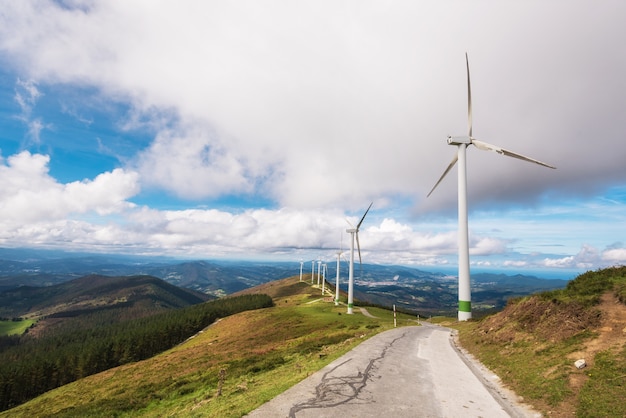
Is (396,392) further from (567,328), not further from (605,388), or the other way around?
(567,328)

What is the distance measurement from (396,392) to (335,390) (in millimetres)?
2974

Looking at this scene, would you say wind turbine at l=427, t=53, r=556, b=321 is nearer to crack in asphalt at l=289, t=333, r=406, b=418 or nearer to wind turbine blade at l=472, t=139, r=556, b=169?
wind turbine blade at l=472, t=139, r=556, b=169

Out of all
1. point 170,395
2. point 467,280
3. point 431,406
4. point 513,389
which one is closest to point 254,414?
point 431,406

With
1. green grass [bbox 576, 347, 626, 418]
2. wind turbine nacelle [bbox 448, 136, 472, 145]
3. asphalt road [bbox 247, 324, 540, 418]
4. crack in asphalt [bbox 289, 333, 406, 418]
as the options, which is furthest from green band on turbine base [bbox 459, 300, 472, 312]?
crack in asphalt [bbox 289, 333, 406, 418]

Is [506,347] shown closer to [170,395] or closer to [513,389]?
[513,389]

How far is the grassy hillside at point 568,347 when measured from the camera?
48.7 ft

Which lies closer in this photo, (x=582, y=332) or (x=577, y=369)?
(x=577, y=369)

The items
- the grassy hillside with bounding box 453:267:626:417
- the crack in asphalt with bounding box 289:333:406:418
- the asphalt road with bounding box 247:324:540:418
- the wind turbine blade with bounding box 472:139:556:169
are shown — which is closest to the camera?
the asphalt road with bounding box 247:324:540:418

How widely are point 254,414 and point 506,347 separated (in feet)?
70.7

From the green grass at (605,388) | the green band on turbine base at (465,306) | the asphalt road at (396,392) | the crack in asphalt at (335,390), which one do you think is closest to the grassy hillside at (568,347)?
the green grass at (605,388)

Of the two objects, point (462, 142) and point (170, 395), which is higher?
point (462, 142)

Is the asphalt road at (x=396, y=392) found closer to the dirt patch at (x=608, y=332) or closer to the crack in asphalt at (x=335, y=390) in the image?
the crack in asphalt at (x=335, y=390)

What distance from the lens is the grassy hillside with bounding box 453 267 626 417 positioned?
585 inches

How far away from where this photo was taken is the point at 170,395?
3128cm
